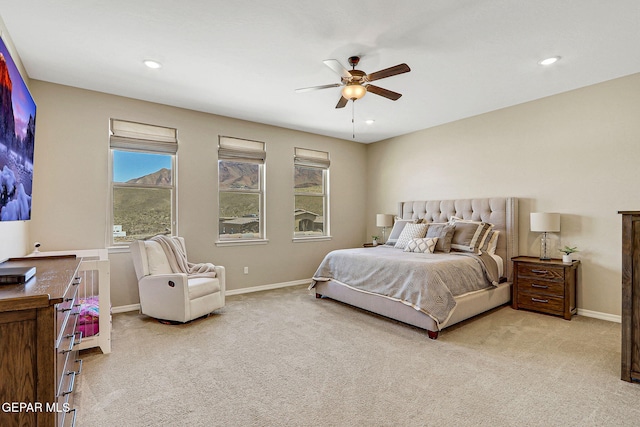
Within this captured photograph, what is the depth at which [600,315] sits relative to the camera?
3.65 meters

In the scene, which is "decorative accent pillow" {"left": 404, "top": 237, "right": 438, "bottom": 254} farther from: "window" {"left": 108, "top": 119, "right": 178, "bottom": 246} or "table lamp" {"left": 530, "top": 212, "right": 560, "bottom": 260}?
"window" {"left": 108, "top": 119, "right": 178, "bottom": 246}

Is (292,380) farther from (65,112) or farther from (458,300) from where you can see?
(65,112)

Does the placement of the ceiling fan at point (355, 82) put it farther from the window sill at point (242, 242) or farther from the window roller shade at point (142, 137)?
the window sill at point (242, 242)

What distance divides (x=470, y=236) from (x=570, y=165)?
4.79 ft

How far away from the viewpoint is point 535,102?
4176 millimetres

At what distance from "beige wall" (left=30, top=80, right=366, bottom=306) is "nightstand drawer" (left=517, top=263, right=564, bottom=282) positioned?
312 cm

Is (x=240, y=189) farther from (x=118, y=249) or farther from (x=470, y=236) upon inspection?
(x=470, y=236)

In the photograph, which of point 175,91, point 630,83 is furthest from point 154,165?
point 630,83

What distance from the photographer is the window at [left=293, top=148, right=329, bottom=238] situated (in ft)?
18.7

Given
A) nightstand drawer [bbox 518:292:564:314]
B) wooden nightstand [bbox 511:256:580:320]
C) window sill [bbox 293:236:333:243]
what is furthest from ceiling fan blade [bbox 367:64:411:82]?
window sill [bbox 293:236:333:243]

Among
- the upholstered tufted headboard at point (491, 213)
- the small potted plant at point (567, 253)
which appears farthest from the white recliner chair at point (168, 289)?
the small potted plant at point (567, 253)

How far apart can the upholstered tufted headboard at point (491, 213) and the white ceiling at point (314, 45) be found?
1.43m

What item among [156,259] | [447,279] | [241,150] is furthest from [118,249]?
[447,279]

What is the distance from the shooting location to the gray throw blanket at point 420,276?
10.3ft
